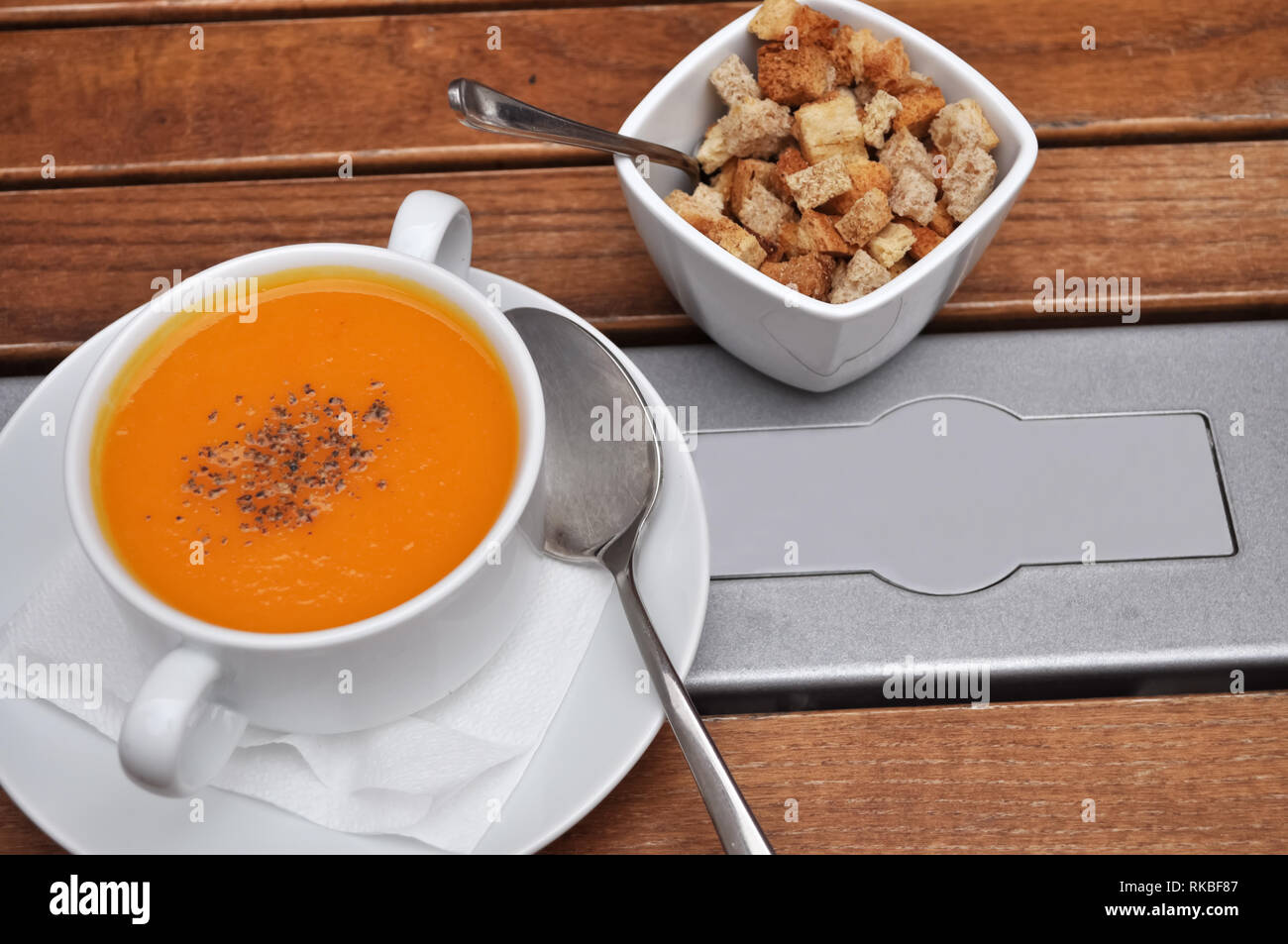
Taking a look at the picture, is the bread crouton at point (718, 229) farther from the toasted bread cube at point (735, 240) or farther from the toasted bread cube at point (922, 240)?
the toasted bread cube at point (922, 240)

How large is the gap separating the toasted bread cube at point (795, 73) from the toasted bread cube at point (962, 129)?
0.34 feet

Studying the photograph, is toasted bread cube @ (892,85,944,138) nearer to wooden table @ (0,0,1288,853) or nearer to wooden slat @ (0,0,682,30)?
wooden table @ (0,0,1288,853)

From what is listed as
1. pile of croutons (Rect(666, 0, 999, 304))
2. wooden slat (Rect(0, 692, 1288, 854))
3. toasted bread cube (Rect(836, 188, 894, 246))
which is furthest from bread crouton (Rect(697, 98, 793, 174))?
wooden slat (Rect(0, 692, 1288, 854))

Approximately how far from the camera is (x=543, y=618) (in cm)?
80

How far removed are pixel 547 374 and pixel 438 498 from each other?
0.17m

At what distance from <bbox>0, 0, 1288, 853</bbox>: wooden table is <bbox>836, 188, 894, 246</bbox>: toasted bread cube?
0.58 ft

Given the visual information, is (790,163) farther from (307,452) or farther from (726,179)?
(307,452)

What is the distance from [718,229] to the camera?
0.91 metres

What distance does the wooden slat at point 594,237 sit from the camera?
1.04 meters

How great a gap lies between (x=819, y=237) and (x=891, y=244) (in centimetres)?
6

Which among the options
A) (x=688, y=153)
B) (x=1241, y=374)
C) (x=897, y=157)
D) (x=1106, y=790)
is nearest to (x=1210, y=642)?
(x=1106, y=790)

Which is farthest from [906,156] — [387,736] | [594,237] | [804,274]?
[387,736]

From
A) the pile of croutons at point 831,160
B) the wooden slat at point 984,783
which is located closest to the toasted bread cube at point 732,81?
the pile of croutons at point 831,160
